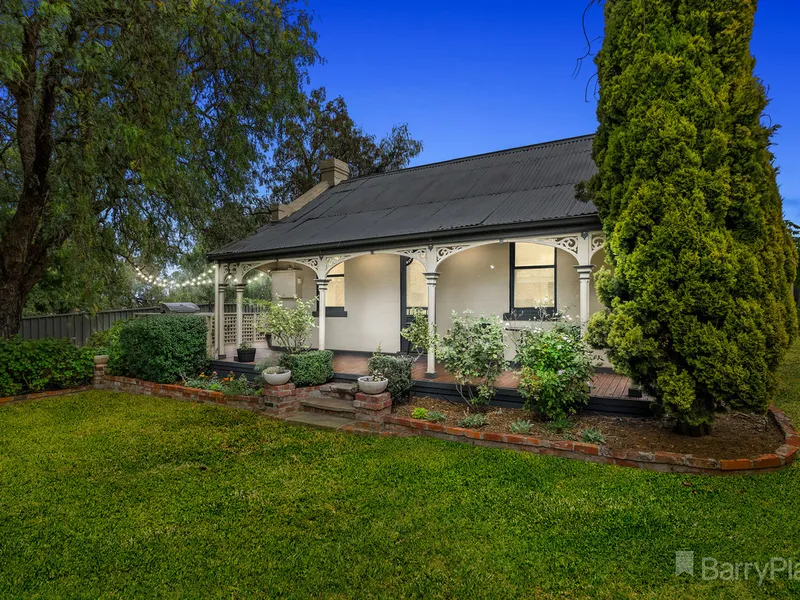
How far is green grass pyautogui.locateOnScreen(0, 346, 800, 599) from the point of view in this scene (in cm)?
261

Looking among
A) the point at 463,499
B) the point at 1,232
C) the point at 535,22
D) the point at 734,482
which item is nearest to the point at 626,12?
the point at 734,482

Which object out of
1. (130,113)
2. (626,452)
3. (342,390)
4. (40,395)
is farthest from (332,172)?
(626,452)

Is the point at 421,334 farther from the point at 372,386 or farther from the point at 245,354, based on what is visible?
the point at 245,354

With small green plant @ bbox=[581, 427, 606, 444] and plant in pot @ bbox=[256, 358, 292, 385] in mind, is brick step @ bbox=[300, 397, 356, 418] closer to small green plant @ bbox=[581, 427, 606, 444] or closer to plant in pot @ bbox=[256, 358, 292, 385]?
plant in pot @ bbox=[256, 358, 292, 385]

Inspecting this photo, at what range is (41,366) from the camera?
7.73 metres

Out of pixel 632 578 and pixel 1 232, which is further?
pixel 1 232

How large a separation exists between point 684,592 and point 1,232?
12.4 m

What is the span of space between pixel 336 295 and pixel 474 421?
6.40 m

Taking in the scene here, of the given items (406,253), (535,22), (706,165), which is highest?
(535,22)

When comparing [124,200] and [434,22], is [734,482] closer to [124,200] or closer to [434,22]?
[124,200]

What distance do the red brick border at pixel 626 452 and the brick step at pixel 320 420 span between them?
29.8 inches

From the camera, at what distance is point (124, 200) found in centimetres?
884

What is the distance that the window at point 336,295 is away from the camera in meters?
10.9

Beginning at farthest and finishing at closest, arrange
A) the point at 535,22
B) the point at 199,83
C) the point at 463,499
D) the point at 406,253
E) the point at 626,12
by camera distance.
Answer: the point at 535,22 → the point at 199,83 → the point at 406,253 → the point at 626,12 → the point at 463,499
